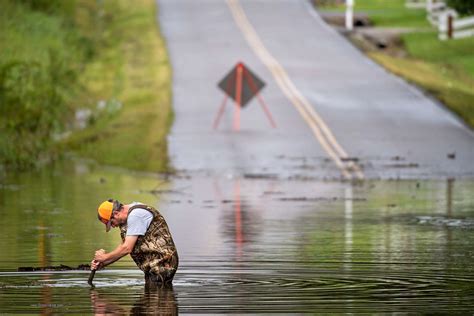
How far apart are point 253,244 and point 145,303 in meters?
6.20

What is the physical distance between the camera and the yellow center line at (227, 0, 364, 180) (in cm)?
3344

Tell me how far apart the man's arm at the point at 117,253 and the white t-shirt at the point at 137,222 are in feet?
0.21

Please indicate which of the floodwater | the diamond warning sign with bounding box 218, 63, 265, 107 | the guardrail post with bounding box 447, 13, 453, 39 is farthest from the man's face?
the guardrail post with bounding box 447, 13, 453, 39

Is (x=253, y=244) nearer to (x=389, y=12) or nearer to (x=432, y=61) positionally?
(x=432, y=61)

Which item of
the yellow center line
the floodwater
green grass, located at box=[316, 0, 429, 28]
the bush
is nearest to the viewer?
the floodwater

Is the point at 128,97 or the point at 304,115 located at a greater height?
the point at 128,97

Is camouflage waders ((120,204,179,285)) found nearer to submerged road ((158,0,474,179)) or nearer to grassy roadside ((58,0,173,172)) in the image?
submerged road ((158,0,474,179))

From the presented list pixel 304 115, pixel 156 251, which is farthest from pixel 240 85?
pixel 156 251

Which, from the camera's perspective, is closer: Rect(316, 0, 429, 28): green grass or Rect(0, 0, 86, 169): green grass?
Rect(0, 0, 86, 169): green grass

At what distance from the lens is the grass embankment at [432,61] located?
4497 cm

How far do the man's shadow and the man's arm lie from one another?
0.34m

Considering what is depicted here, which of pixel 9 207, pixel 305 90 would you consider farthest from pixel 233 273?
pixel 305 90

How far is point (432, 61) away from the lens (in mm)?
56906

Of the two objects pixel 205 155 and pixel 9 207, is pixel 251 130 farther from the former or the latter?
pixel 9 207
